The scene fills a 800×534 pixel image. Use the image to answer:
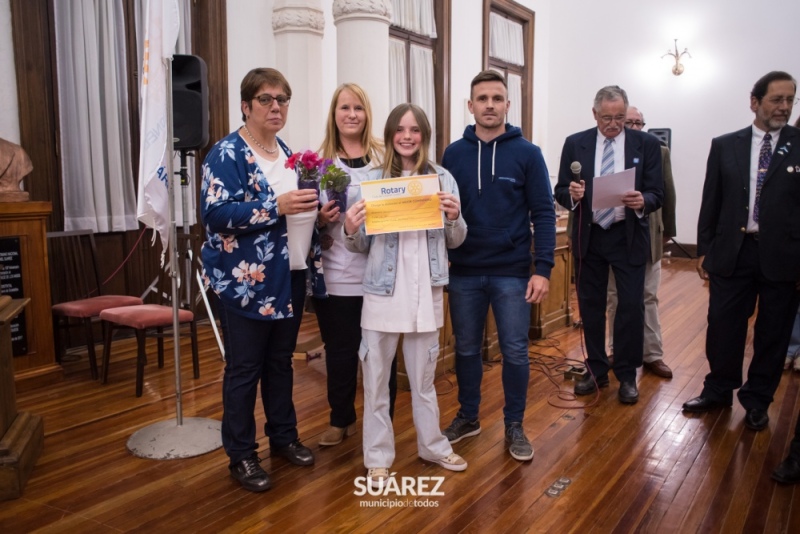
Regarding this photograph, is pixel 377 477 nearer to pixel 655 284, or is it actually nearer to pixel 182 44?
pixel 655 284

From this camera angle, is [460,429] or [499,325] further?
[460,429]

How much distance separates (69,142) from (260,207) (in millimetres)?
2954

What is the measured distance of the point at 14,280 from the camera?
3.69m

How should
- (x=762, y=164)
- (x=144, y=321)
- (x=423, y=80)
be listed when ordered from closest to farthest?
(x=762, y=164)
(x=144, y=321)
(x=423, y=80)

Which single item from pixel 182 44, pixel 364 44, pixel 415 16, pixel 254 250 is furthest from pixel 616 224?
pixel 415 16

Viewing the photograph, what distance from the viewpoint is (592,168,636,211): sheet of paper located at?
10.7ft

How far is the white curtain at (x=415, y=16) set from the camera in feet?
23.9

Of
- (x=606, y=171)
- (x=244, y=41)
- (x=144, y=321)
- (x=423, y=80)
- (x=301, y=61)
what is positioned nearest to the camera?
(x=606, y=171)

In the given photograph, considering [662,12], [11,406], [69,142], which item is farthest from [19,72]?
[662,12]

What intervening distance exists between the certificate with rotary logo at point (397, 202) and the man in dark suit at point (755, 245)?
66.6 inches

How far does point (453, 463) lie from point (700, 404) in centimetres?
152

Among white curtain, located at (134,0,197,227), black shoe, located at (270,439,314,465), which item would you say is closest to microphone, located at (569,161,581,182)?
black shoe, located at (270,439,314,465)

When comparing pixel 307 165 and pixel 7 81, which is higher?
pixel 7 81

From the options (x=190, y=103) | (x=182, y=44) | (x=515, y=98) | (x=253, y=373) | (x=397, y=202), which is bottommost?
(x=253, y=373)
